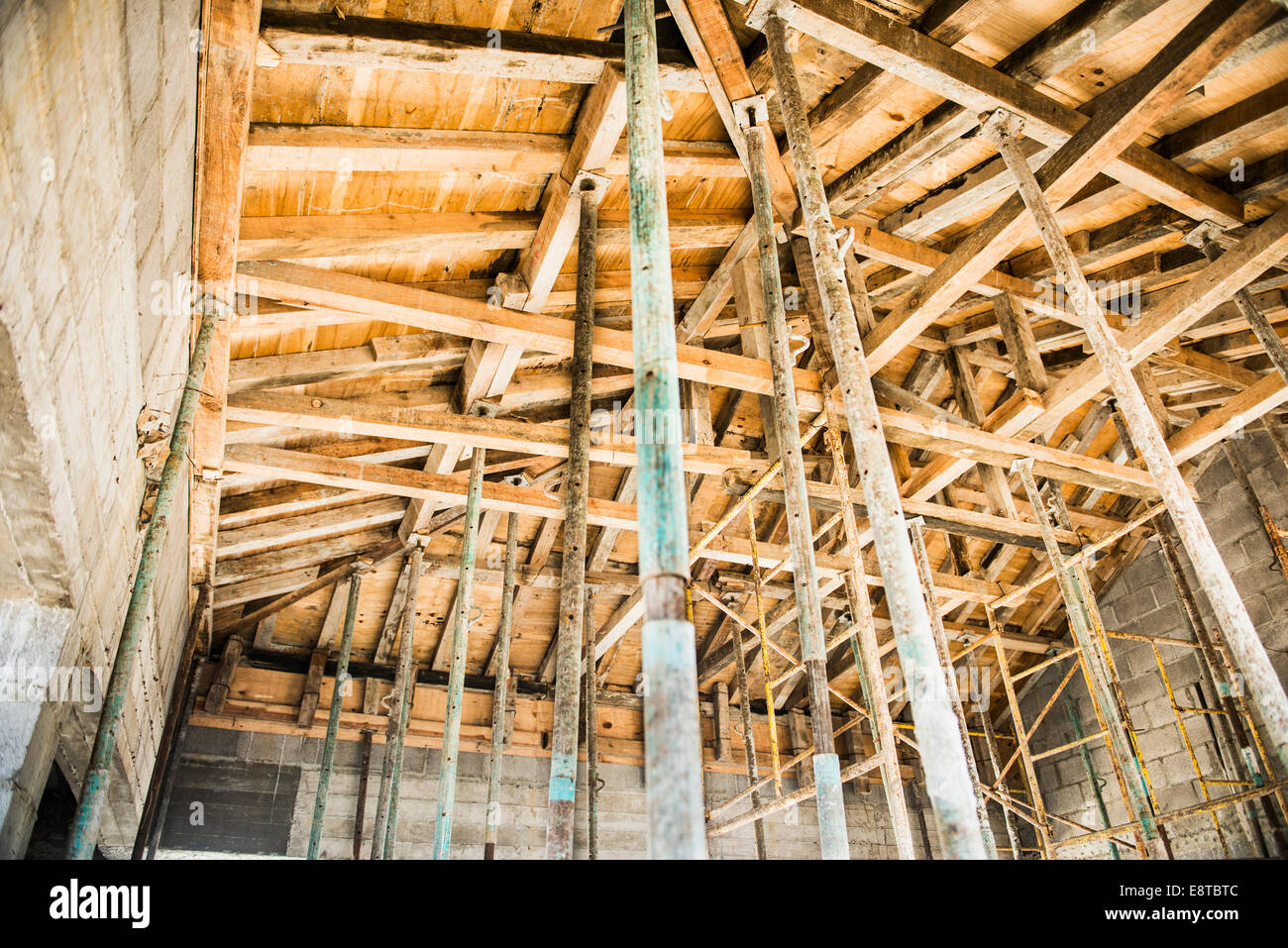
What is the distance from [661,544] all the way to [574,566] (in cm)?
296

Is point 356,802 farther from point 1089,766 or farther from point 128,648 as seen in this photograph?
point 1089,766

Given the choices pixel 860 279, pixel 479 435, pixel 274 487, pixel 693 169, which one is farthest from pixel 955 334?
pixel 274 487

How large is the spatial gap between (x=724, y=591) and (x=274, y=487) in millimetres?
5646

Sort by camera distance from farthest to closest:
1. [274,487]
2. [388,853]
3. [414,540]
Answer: [414,540], [274,487], [388,853]

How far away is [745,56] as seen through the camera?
5.91 metres

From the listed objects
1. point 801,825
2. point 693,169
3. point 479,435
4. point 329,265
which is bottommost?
point 801,825

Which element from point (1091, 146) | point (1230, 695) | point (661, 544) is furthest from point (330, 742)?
point (1230, 695)

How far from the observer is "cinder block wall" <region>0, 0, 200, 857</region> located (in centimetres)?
252

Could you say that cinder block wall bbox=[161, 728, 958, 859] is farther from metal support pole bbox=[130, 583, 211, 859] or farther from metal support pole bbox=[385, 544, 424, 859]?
metal support pole bbox=[385, 544, 424, 859]

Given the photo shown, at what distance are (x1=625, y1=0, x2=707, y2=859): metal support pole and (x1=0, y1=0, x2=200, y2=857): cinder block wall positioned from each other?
1.81 metres

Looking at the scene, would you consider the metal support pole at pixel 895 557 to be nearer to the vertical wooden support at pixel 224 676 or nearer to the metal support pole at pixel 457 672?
the metal support pole at pixel 457 672

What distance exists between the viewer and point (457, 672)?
22.0 ft

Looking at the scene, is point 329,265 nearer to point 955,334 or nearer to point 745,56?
point 745,56

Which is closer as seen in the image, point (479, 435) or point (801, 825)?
point (479, 435)
